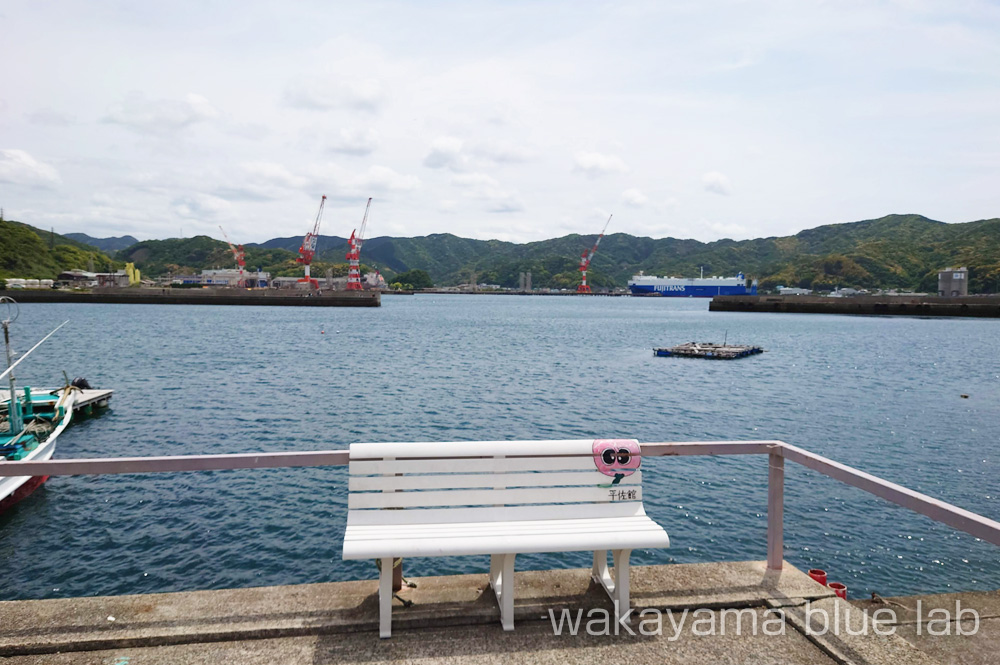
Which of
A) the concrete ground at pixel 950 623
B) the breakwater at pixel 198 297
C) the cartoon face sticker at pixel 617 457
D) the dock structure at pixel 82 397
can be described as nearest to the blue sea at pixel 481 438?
the dock structure at pixel 82 397

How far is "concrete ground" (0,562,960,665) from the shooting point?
3.66m

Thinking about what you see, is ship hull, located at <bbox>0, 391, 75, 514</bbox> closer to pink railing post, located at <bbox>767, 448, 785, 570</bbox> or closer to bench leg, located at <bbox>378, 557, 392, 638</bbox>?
bench leg, located at <bbox>378, 557, 392, 638</bbox>

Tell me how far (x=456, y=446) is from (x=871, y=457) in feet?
65.7

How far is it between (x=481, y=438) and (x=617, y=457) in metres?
17.0

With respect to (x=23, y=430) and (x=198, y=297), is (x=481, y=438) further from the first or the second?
(x=198, y=297)

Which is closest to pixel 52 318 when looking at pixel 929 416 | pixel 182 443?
pixel 182 443

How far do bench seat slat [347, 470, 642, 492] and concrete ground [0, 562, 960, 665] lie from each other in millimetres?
811

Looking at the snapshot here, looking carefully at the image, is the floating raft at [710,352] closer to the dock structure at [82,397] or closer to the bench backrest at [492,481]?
the dock structure at [82,397]

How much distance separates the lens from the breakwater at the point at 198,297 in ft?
421

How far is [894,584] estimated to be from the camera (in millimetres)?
11086

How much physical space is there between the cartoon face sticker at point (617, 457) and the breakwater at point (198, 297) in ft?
448

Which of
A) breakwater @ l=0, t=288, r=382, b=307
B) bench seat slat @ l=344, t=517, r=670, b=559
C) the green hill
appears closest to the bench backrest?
bench seat slat @ l=344, t=517, r=670, b=559

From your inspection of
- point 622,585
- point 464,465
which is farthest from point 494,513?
point 622,585

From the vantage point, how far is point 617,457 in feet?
13.9
